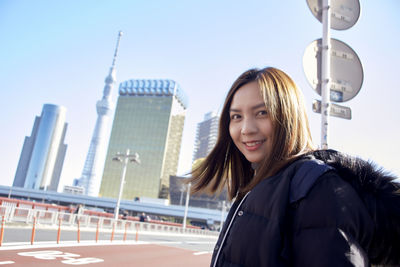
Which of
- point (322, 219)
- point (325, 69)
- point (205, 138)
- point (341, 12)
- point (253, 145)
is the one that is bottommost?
point (322, 219)

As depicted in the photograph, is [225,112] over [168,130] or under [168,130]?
under

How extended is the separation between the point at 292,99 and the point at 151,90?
5744 inches

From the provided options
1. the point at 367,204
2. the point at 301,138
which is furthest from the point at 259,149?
the point at 367,204

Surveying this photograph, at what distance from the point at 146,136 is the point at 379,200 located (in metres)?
136

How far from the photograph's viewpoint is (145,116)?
13800cm

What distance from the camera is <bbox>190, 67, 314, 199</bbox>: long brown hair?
1561mm

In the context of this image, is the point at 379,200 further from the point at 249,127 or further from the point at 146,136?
the point at 146,136

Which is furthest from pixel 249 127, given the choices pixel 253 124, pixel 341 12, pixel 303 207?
pixel 341 12

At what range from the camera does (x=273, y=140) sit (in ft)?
5.32

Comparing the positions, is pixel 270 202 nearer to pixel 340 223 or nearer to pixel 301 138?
pixel 340 223

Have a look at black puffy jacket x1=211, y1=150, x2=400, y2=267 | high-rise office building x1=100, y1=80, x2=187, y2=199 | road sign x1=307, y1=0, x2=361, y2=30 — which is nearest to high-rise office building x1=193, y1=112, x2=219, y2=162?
high-rise office building x1=100, y1=80, x2=187, y2=199

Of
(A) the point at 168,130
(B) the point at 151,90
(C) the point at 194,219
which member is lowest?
(C) the point at 194,219

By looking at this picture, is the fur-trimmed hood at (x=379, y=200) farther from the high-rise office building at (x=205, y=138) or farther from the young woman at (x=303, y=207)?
the high-rise office building at (x=205, y=138)

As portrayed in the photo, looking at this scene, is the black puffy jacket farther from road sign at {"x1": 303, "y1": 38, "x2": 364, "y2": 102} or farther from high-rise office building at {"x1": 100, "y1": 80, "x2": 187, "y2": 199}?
high-rise office building at {"x1": 100, "y1": 80, "x2": 187, "y2": 199}
